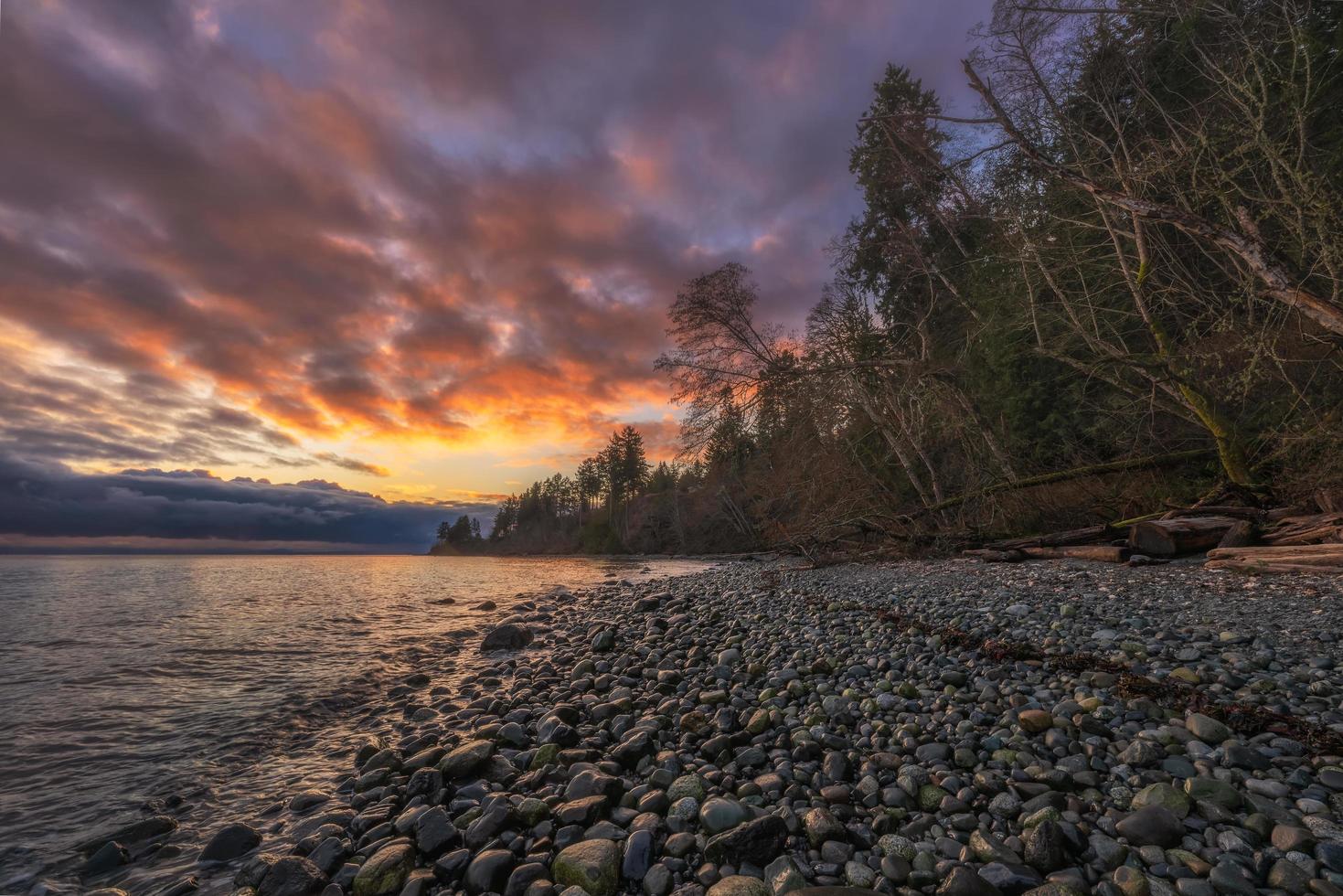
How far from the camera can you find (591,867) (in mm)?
2514

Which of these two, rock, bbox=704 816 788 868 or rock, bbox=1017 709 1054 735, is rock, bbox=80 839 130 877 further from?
rock, bbox=1017 709 1054 735

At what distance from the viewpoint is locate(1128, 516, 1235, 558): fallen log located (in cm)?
804

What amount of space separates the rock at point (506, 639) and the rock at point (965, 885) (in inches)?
305

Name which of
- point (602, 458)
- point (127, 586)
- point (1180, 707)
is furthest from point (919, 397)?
point (602, 458)

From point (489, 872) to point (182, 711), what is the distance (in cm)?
597

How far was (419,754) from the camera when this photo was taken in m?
4.15

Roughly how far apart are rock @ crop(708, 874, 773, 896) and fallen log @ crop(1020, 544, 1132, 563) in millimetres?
9353

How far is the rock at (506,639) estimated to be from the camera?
8.68 metres

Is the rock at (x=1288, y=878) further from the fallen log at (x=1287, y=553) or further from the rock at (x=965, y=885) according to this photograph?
the fallen log at (x=1287, y=553)

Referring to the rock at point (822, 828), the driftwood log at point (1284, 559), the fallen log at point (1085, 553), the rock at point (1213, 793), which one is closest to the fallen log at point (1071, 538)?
the fallen log at point (1085, 553)

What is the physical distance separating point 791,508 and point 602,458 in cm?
5431

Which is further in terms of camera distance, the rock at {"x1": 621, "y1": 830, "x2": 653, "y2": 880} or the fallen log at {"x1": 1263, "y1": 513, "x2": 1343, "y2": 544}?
the fallen log at {"x1": 1263, "y1": 513, "x2": 1343, "y2": 544}

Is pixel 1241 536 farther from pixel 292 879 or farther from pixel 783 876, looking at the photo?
pixel 292 879

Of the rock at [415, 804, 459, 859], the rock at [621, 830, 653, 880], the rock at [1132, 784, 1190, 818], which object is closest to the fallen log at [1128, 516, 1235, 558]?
the rock at [1132, 784, 1190, 818]
